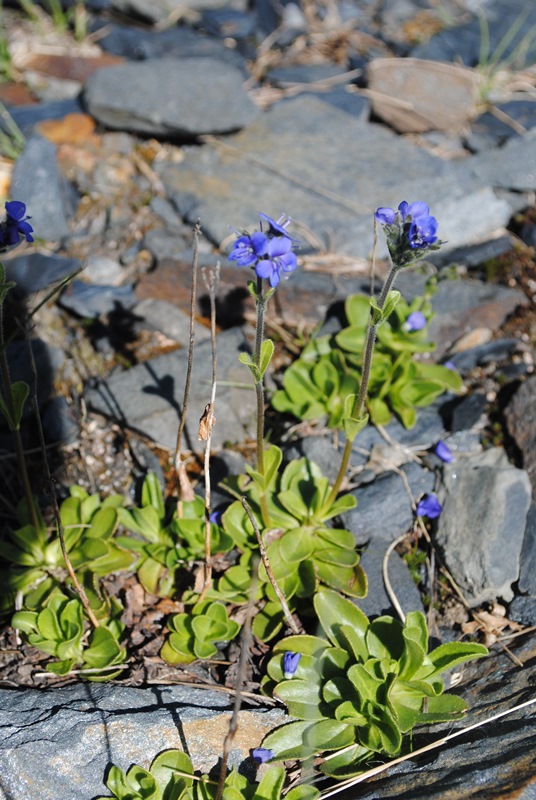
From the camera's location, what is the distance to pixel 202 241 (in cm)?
569

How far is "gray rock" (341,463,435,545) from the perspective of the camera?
411cm

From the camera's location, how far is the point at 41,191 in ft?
19.1

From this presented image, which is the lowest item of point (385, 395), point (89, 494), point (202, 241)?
point (89, 494)

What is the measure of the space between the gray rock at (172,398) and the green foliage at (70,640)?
1210mm

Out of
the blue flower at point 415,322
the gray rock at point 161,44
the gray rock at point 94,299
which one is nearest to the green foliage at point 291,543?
the blue flower at point 415,322

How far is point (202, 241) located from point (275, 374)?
1362 mm

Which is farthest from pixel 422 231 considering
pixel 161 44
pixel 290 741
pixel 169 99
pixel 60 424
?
pixel 161 44

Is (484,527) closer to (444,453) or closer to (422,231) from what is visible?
(444,453)

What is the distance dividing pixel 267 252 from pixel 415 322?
2.05m

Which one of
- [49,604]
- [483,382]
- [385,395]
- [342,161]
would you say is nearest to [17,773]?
[49,604]

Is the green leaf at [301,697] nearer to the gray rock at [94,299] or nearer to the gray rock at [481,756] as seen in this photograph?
the gray rock at [481,756]

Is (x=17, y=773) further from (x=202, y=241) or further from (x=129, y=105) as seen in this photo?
(x=129, y=105)

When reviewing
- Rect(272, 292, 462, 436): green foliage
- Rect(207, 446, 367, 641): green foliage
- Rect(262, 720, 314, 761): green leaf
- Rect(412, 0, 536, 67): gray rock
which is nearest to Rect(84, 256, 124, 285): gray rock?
Rect(272, 292, 462, 436): green foliage

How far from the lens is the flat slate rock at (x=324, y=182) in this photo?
5793 mm
